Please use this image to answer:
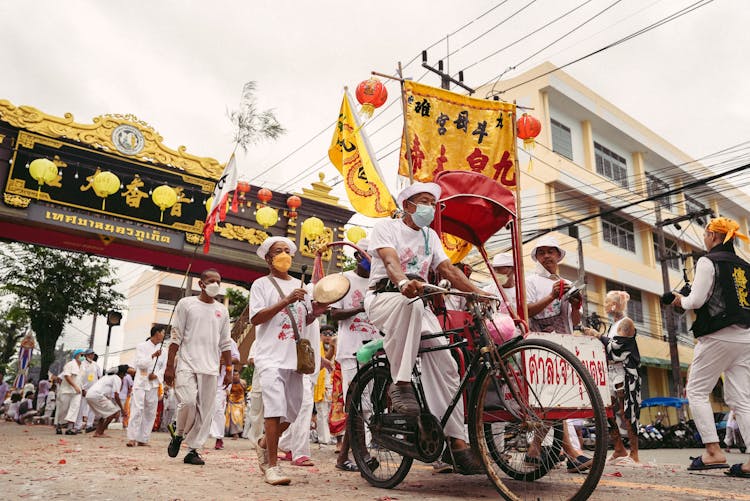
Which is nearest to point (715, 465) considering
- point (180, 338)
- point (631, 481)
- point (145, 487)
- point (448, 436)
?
point (631, 481)

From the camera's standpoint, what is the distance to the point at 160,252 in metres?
15.3

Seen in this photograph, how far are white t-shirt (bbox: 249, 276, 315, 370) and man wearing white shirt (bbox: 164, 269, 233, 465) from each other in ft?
4.38

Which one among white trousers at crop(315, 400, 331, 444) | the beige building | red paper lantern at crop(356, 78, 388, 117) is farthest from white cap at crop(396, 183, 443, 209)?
the beige building

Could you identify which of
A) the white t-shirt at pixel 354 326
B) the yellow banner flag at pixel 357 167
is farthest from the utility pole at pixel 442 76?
the white t-shirt at pixel 354 326

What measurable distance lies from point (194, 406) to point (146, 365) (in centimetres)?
410

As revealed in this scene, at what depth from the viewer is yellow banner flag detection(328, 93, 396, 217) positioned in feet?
33.6

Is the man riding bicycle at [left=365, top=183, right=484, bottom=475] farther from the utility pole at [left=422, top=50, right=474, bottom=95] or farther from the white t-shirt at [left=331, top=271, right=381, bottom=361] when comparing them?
the utility pole at [left=422, top=50, right=474, bottom=95]

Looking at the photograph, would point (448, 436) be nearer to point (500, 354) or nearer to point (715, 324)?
point (500, 354)

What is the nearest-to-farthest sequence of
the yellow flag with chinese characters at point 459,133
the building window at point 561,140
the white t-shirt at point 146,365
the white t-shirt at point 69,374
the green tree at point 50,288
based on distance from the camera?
1. the yellow flag with chinese characters at point 459,133
2. the white t-shirt at point 146,365
3. the white t-shirt at point 69,374
4. the green tree at point 50,288
5. the building window at point 561,140

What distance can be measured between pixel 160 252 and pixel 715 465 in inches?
534

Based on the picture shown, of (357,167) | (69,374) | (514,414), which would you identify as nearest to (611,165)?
(357,167)

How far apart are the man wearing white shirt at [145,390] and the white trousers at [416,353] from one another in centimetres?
624

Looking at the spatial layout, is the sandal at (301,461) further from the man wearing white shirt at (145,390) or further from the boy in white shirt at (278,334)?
the man wearing white shirt at (145,390)

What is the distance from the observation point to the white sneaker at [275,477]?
3.98 meters
